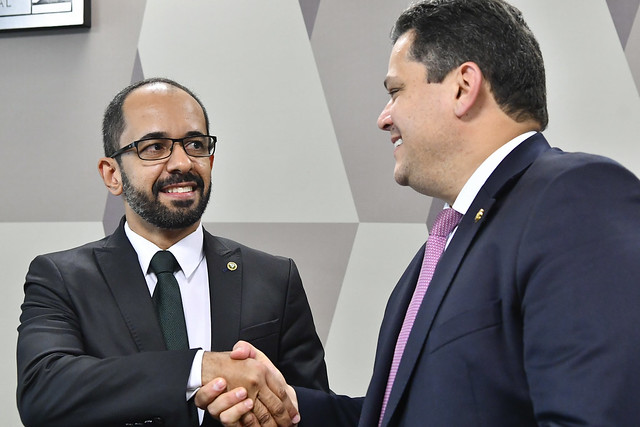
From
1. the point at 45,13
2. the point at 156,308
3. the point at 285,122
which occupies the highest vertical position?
the point at 45,13

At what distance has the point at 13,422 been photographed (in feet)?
10.1

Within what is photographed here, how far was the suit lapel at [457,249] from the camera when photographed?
133 cm

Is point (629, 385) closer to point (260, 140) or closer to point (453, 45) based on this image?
point (453, 45)

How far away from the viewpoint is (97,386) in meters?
1.77

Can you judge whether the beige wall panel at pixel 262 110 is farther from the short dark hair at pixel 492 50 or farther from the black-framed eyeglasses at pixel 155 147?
the short dark hair at pixel 492 50

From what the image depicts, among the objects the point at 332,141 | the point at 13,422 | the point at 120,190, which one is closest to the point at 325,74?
the point at 332,141

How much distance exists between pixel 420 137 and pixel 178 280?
0.87 meters

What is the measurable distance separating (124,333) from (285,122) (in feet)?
3.90

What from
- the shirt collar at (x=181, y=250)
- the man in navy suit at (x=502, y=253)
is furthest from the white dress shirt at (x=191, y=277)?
the man in navy suit at (x=502, y=253)

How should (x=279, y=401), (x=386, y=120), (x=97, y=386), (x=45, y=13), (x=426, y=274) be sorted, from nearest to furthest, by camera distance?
(x=426, y=274) < (x=386, y=120) < (x=97, y=386) < (x=279, y=401) < (x=45, y=13)

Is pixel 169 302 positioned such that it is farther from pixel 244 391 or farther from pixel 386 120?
pixel 386 120

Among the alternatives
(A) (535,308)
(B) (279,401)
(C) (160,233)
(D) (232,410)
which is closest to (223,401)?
(D) (232,410)

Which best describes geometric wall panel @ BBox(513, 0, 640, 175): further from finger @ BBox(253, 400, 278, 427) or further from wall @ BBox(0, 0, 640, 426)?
finger @ BBox(253, 400, 278, 427)

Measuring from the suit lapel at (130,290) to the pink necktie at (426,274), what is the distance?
71 centimetres
